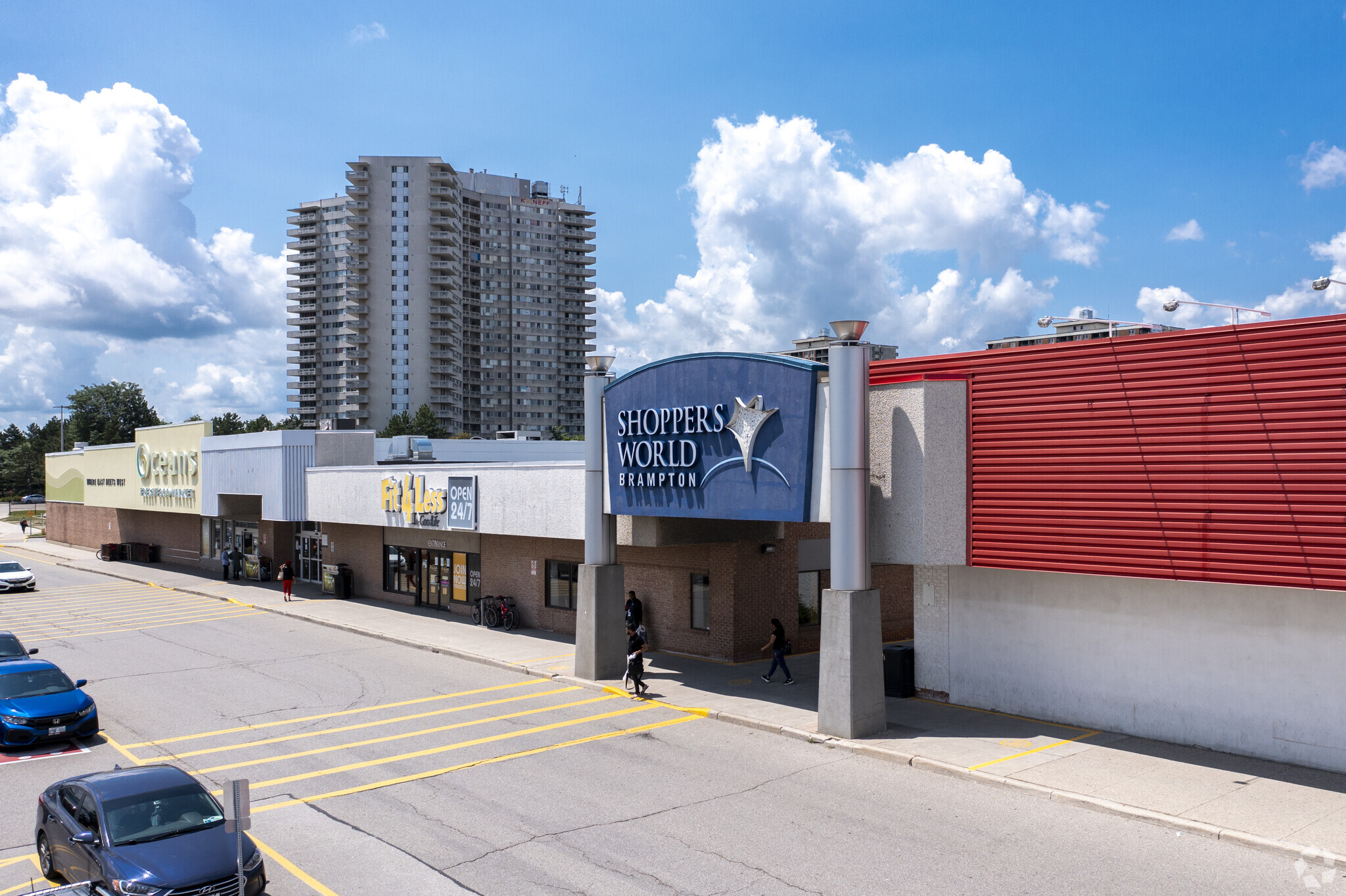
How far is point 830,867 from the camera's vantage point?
11289 mm

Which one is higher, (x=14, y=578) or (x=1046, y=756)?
(x=1046, y=756)

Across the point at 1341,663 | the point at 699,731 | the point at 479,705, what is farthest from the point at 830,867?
the point at 479,705

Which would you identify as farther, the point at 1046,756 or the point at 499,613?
the point at 499,613

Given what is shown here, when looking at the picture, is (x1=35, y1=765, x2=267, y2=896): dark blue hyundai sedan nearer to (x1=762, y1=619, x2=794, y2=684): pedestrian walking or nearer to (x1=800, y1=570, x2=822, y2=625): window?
(x1=762, y1=619, x2=794, y2=684): pedestrian walking

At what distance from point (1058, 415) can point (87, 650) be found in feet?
87.7

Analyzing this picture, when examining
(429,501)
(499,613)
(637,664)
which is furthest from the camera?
(429,501)

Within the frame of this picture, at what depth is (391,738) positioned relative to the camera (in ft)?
57.5

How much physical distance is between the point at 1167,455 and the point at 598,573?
41.8 ft

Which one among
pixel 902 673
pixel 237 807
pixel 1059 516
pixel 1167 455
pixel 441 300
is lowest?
pixel 902 673

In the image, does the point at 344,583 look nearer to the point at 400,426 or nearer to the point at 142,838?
the point at 142,838

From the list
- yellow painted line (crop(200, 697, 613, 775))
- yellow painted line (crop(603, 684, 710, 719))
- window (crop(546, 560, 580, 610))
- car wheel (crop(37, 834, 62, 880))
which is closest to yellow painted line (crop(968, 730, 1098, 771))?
yellow painted line (crop(603, 684, 710, 719))

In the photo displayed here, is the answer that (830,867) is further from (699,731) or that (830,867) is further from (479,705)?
(479,705)

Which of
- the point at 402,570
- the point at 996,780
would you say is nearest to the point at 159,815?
the point at 996,780

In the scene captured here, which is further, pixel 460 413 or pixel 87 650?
pixel 460 413
